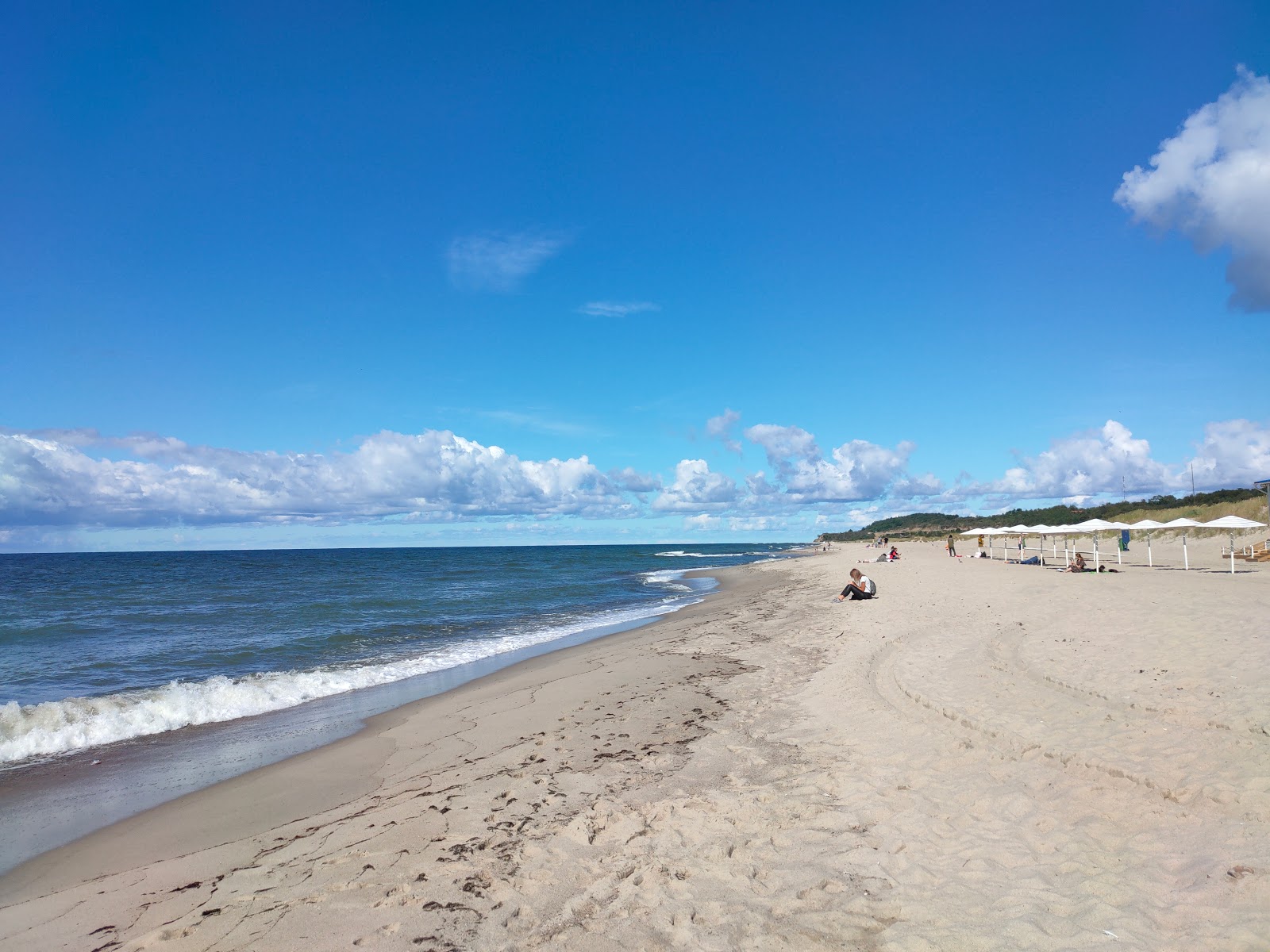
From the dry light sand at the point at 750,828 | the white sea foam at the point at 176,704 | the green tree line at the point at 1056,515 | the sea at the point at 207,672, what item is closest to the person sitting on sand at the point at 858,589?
the sea at the point at 207,672

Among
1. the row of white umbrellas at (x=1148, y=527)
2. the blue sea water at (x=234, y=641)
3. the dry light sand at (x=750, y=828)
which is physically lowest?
the blue sea water at (x=234, y=641)

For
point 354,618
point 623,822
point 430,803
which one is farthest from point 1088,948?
point 354,618

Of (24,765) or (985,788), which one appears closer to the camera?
(985,788)

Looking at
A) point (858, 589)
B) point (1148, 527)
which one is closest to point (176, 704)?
point (858, 589)

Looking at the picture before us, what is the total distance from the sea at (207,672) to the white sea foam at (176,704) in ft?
0.10

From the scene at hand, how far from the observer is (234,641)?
63.0ft

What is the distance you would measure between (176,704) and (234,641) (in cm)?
904

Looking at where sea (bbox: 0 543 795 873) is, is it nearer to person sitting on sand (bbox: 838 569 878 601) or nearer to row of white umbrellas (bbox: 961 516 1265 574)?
person sitting on sand (bbox: 838 569 878 601)

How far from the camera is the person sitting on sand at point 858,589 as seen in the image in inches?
886

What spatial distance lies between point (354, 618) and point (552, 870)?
22.0 m

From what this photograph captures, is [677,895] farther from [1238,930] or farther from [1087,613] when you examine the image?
[1087,613]

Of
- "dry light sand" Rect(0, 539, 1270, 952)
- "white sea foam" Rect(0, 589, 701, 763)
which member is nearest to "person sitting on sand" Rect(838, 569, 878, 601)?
"dry light sand" Rect(0, 539, 1270, 952)

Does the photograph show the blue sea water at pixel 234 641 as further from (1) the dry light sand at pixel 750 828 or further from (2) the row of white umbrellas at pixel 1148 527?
(2) the row of white umbrellas at pixel 1148 527

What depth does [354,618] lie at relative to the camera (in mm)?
24406
